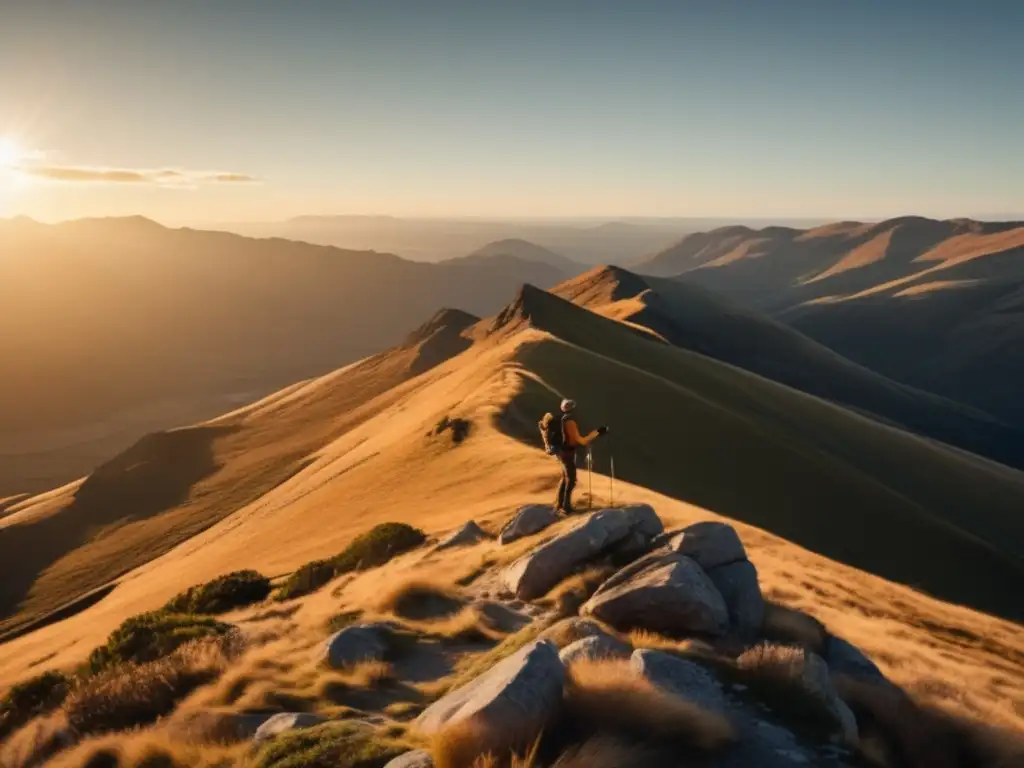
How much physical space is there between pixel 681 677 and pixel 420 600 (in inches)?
250

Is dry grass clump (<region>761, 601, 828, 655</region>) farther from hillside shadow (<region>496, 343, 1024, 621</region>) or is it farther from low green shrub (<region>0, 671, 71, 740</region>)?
hillside shadow (<region>496, 343, 1024, 621</region>)

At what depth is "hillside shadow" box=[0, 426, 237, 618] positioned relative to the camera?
52.3 m

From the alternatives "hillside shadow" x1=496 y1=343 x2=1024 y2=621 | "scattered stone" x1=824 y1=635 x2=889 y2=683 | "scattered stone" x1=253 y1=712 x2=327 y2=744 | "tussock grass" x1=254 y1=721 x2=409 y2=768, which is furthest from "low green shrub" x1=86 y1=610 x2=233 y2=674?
"hillside shadow" x1=496 y1=343 x2=1024 y2=621

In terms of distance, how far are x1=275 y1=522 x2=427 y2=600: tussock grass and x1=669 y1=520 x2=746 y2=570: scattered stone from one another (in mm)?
8659

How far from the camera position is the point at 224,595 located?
55.5 ft

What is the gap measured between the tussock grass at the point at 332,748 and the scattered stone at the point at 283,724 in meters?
0.35

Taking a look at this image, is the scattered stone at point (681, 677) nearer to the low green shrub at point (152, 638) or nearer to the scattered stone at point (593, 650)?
the scattered stone at point (593, 650)

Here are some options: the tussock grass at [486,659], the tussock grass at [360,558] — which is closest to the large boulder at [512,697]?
the tussock grass at [486,659]

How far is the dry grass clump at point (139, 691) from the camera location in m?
9.03

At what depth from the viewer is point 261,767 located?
21.5 ft

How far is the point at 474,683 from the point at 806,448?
1538 inches

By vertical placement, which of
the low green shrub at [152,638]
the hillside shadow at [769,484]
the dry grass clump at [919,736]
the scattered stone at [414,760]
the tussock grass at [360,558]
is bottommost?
the hillside shadow at [769,484]

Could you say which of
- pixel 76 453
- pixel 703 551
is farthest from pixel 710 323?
pixel 703 551

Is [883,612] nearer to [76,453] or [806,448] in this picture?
[806,448]
